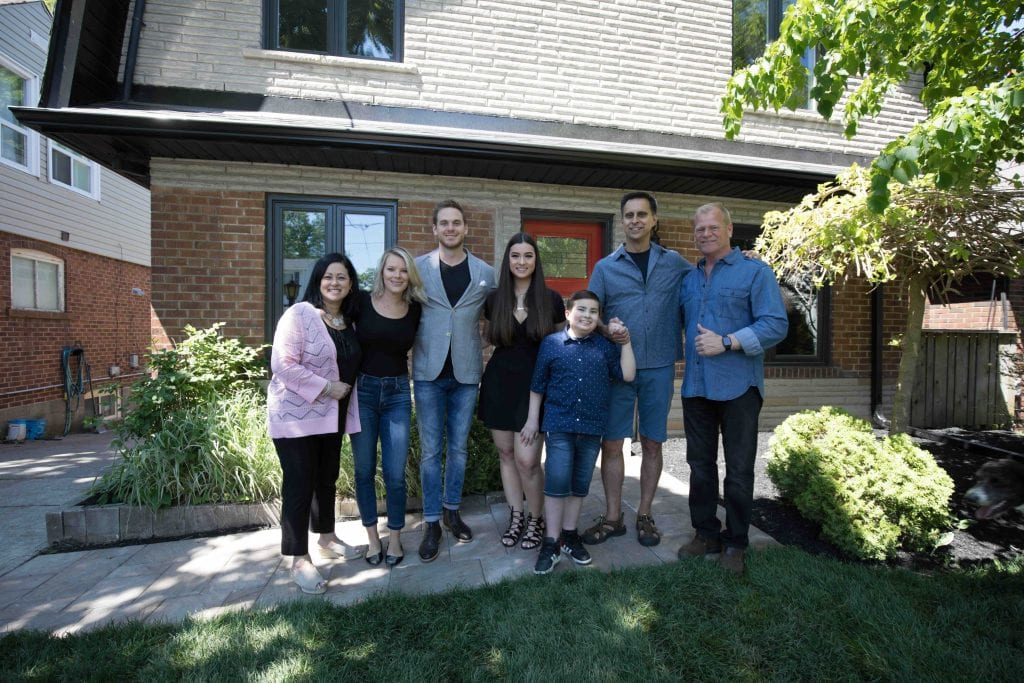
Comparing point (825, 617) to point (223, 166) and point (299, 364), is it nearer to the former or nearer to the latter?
point (299, 364)

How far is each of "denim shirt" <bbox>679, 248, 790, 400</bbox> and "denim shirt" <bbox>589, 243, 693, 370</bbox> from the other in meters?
0.13

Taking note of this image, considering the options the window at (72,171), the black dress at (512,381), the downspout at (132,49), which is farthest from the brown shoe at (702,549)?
the window at (72,171)

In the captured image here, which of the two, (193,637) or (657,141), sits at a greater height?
(657,141)

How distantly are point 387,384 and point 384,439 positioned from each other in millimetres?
346

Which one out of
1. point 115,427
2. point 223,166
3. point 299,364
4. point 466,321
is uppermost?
point 223,166

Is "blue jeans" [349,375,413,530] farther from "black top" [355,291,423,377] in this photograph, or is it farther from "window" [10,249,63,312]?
"window" [10,249,63,312]

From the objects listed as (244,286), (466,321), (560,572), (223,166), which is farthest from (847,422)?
(223,166)

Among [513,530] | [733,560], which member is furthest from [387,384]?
[733,560]

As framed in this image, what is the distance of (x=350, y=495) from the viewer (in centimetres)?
382

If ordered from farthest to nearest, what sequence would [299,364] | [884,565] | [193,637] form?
[884,565], [299,364], [193,637]

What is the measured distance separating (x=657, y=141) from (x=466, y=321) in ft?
13.4

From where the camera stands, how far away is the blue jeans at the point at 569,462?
280cm

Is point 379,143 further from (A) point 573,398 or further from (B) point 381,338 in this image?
(A) point 573,398

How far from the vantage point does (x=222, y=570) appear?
300cm
